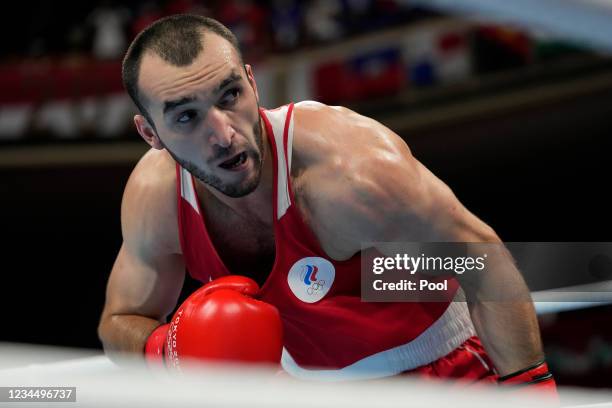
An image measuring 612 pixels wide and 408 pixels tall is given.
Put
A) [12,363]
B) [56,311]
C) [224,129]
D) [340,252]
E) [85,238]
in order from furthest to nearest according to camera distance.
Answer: [85,238] → [56,311] → [340,252] → [224,129] → [12,363]

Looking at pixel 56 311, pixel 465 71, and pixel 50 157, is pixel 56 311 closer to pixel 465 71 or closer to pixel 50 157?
pixel 50 157

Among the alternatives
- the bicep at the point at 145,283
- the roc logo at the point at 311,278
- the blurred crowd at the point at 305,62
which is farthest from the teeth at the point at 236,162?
the blurred crowd at the point at 305,62

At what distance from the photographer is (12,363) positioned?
829 millimetres

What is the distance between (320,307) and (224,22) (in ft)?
17.6

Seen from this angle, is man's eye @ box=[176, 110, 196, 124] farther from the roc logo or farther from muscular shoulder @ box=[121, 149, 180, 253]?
the roc logo

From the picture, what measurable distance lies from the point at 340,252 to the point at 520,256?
37 centimetres

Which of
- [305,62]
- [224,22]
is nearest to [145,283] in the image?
[305,62]

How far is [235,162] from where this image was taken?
1582mm

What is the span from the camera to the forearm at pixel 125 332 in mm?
1771

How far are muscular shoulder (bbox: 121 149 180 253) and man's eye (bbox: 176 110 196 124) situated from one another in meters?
0.22

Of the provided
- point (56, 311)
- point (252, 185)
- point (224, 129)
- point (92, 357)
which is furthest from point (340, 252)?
point (56, 311)

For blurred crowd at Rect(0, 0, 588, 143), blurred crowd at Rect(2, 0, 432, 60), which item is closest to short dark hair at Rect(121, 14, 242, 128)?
blurred crowd at Rect(0, 0, 588, 143)

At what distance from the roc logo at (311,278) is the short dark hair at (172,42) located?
0.41 meters

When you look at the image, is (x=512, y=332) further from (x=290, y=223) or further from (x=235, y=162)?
(x=235, y=162)
